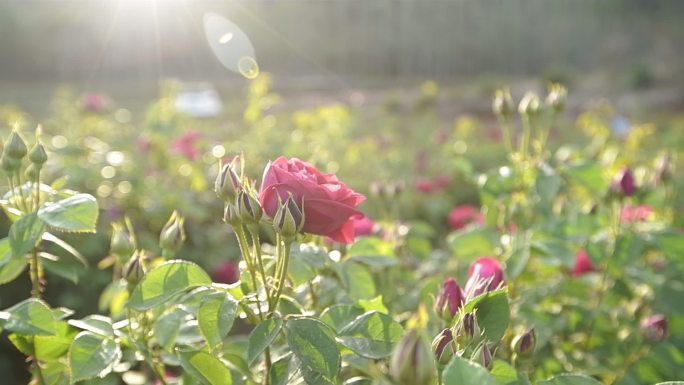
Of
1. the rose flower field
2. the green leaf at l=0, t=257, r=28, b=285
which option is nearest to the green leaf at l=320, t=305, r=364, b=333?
the rose flower field

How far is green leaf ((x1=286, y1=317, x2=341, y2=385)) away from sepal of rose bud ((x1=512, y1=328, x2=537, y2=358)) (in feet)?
0.72

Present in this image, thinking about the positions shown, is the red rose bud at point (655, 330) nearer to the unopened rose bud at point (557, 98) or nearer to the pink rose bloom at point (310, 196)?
the unopened rose bud at point (557, 98)

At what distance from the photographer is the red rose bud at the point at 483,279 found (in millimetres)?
603

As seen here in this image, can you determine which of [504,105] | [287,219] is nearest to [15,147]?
[287,219]

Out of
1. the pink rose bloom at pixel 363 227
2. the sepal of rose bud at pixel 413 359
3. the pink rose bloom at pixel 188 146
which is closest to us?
the sepal of rose bud at pixel 413 359

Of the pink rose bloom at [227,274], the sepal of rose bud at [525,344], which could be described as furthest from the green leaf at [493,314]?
the pink rose bloom at [227,274]

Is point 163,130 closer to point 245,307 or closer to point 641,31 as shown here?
point 245,307

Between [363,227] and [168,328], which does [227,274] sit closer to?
[363,227]

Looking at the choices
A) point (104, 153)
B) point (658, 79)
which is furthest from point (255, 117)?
point (658, 79)

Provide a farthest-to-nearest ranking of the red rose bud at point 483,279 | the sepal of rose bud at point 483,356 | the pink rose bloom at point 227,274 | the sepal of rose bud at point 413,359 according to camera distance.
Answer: the pink rose bloom at point 227,274, the red rose bud at point 483,279, the sepal of rose bud at point 483,356, the sepal of rose bud at point 413,359

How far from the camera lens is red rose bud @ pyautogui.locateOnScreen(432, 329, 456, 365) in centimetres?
54

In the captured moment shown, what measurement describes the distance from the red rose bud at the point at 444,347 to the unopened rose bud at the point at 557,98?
0.65m

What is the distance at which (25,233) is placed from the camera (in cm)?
66

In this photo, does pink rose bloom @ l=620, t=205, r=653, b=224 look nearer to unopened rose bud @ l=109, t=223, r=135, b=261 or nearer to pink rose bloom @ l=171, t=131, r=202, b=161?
unopened rose bud @ l=109, t=223, r=135, b=261
